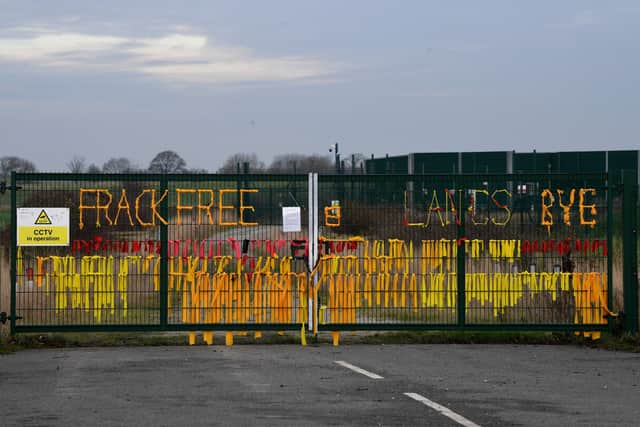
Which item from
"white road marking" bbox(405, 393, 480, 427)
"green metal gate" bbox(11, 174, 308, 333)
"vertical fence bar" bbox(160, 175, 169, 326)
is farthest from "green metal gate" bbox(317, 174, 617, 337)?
"white road marking" bbox(405, 393, 480, 427)

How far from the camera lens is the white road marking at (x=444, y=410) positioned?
934cm

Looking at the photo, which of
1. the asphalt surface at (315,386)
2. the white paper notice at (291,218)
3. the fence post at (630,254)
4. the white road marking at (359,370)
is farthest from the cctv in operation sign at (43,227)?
the fence post at (630,254)

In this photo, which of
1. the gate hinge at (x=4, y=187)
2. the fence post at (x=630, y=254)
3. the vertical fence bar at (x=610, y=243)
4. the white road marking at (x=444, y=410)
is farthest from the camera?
the fence post at (x=630, y=254)

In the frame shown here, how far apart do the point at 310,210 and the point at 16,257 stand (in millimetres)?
4139

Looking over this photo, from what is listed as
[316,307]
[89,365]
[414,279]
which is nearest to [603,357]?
[414,279]

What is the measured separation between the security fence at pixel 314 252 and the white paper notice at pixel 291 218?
2 centimetres

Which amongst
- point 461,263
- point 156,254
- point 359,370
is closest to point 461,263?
point 461,263

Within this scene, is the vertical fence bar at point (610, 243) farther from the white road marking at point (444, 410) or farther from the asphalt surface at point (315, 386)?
the white road marking at point (444, 410)

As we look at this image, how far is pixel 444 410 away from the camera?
10062 mm

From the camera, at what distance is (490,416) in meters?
9.79

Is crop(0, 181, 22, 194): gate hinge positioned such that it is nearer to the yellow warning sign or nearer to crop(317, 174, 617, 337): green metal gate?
the yellow warning sign

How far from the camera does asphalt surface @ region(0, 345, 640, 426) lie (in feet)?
32.0

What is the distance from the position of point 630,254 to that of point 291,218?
16.1ft

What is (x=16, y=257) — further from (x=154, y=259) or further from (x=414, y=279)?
(x=414, y=279)
